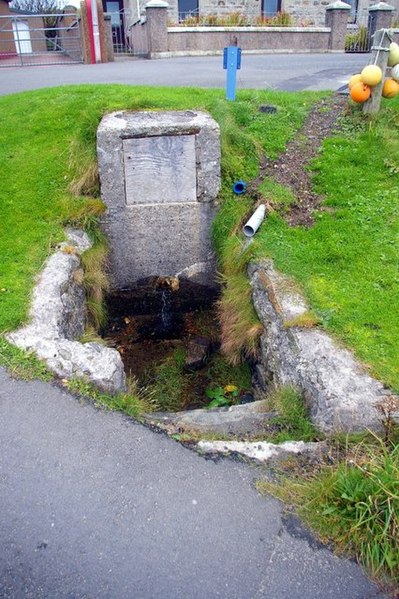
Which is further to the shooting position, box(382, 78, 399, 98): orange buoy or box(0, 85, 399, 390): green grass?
box(382, 78, 399, 98): orange buoy

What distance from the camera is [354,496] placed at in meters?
2.95

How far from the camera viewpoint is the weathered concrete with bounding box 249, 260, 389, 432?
3592 millimetres

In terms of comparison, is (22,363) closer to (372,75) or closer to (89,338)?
(89,338)

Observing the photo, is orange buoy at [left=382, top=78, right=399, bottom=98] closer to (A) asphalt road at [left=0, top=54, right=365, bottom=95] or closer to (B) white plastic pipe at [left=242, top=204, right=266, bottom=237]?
(A) asphalt road at [left=0, top=54, right=365, bottom=95]

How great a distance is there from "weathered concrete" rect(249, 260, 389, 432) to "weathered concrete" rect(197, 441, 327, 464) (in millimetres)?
201

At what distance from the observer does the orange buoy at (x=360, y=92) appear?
7523 mm

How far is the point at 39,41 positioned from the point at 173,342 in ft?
83.6

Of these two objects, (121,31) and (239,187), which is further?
(121,31)

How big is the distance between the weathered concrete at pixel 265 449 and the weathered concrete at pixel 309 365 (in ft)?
0.66

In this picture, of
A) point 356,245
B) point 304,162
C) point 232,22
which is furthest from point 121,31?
point 356,245

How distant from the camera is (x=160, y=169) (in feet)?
21.5

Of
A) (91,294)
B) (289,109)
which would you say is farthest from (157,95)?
(91,294)

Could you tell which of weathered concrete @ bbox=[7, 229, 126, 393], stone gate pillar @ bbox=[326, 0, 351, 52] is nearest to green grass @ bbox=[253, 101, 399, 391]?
weathered concrete @ bbox=[7, 229, 126, 393]

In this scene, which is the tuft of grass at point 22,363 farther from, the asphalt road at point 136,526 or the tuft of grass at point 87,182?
the tuft of grass at point 87,182
